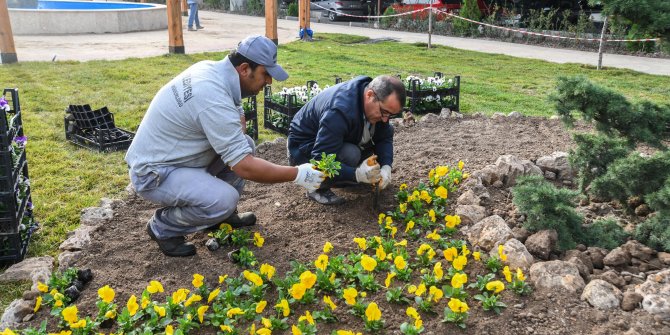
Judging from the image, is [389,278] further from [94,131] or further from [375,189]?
[94,131]

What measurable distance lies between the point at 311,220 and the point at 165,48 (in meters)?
10.9

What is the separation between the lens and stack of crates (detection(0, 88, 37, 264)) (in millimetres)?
3611

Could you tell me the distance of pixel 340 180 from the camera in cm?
424

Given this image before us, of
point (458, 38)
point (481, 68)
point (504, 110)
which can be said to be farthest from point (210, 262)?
point (458, 38)

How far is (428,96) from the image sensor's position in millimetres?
7500

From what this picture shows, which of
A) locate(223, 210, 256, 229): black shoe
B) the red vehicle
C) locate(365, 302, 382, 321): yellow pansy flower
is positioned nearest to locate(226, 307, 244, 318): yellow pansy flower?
locate(365, 302, 382, 321): yellow pansy flower

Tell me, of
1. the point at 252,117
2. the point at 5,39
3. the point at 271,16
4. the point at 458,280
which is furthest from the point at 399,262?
the point at 271,16

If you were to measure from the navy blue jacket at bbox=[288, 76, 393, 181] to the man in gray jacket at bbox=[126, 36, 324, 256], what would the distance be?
18.8 inches

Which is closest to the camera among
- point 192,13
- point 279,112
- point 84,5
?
point 279,112

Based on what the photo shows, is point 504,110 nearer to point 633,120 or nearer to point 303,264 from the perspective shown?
point 633,120

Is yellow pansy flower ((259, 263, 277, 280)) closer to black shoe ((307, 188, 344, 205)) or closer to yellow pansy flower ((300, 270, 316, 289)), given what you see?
yellow pansy flower ((300, 270, 316, 289))

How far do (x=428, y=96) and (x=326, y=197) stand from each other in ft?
11.8

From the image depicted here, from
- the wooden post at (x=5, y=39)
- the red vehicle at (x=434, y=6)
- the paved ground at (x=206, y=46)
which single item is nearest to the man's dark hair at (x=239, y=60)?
the wooden post at (x=5, y=39)

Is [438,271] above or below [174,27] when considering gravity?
below
